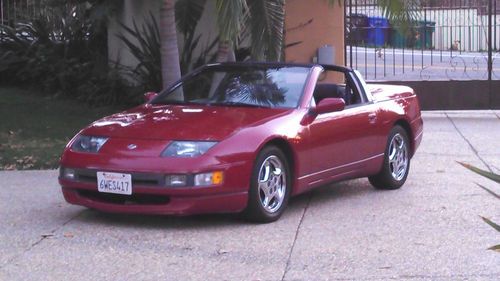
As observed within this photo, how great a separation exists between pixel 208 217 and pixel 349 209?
4.41 ft

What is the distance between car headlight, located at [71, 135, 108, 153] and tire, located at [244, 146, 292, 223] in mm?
1300

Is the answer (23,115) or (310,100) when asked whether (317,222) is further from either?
(23,115)

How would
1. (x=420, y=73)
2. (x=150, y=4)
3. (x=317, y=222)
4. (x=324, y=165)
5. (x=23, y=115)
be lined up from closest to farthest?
(x=317, y=222)
(x=324, y=165)
(x=23, y=115)
(x=150, y=4)
(x=420, y=73)

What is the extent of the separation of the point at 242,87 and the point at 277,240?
6.35ft

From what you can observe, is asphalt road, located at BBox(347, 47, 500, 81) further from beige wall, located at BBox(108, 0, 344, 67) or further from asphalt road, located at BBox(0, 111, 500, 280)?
asphalt road, located at BBox(0, 111, 500, 280)

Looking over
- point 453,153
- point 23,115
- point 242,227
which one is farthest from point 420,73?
point 242,227

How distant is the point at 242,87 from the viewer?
26.9 feet

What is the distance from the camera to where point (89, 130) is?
746cm

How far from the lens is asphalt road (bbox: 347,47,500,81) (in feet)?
52.1

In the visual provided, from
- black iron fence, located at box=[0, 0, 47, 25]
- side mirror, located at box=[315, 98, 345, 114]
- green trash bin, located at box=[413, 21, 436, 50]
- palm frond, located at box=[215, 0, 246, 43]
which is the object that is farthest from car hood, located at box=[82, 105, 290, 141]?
black iron fence, located at box=[0, 0, 47, 25]

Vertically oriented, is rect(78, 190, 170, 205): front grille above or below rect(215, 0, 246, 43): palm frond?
below

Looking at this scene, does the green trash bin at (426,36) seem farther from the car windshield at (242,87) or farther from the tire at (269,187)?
the tire at (269,187)

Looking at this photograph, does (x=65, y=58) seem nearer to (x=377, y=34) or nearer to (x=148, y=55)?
(x=148, y=55)

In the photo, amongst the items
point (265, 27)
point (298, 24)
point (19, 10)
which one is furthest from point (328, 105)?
point (19, 10)
